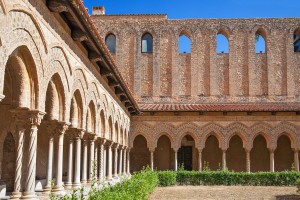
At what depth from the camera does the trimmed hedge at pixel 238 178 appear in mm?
24688

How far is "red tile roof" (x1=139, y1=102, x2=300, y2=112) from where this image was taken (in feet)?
87.6

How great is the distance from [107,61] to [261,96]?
57.9 feet

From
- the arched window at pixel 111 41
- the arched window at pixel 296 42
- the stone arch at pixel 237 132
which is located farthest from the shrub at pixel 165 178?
the arched window at pixel 296 42

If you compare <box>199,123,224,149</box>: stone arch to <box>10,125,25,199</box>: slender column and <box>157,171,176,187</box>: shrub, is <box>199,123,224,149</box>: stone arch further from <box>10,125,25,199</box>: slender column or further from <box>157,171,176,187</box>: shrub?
<box>10,125,25,199</box>: slender column

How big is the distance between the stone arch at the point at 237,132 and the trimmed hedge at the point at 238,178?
2.66 m

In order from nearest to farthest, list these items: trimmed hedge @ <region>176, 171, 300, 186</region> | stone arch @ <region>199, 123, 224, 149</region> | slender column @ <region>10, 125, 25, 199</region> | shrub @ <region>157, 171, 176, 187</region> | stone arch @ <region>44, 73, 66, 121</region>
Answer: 1. slender column @ <region>10, 125, 25, 199</region>
2. stone arch @ <region>44, 73, 66, 121</region>
3. shrub @ <region>157, 171, 176, 187</region>
4. trimmed hedge @ <region>176, 171, 300, 186</region>
5. stone arch @ <region>199, 123, 224, 149</region>

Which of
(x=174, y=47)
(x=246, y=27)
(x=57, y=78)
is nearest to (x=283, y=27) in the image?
(x=246, y=27)

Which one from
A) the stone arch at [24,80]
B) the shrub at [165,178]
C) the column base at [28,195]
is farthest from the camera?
the shrub at [165,178]

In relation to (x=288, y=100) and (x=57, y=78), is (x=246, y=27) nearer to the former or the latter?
(x=288, y=100)

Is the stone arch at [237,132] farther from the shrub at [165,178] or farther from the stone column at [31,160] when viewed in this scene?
the stone column at [31,160]

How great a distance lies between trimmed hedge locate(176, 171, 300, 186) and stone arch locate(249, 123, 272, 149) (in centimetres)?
267

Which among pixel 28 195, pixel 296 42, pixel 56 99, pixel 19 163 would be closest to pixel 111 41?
pixel 296 42

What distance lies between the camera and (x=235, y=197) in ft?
58.1

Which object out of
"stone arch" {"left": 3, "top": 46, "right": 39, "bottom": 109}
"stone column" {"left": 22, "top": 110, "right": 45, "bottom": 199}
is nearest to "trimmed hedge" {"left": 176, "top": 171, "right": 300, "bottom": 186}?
"stone column" {"left": 22, "top": 110, "right": 45, "bottom": 199}
